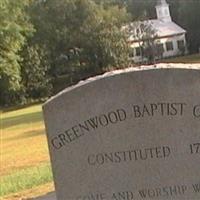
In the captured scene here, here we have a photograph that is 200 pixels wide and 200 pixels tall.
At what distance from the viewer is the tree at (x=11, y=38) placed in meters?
53.9

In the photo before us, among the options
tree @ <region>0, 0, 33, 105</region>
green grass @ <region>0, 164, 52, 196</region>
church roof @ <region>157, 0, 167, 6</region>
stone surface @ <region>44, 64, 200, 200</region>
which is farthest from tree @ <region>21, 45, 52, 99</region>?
stone surface @ <region>44, 64, 200, 200</region>

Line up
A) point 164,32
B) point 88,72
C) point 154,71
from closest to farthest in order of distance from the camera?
1. point 154,71
2. point 88,72
3. point 164,32

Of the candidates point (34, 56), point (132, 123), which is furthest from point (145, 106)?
point (34, 56)

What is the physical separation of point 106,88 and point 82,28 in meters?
64.3

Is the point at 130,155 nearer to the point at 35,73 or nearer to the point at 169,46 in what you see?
the point at 35,73

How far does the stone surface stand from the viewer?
5.63 meters

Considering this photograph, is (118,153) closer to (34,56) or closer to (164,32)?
(34,56)

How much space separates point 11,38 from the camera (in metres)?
55.5

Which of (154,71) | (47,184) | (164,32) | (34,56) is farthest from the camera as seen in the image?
(164,32)

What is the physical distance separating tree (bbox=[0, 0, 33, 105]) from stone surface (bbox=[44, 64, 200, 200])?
1781 inches

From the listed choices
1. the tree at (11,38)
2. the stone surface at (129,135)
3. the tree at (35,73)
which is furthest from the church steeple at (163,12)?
the stone surface at (129,135)

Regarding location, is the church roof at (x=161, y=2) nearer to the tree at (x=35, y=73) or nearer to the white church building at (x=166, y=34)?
the white church building at (x=166, y=34)

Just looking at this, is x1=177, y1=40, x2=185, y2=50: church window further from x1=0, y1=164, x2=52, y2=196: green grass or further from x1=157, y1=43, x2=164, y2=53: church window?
x1=0, y1=164, x2=52, y2=196: green grass

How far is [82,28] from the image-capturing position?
228ft
